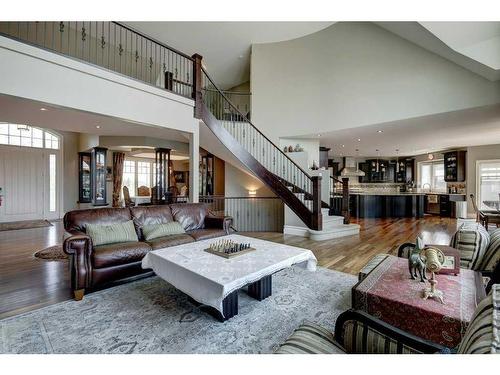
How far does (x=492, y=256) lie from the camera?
2.33 meters

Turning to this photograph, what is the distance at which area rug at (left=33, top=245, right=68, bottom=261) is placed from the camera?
13.1ft

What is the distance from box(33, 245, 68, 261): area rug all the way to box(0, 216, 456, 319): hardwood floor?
113mm

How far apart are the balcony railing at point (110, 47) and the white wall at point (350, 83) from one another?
2408mm

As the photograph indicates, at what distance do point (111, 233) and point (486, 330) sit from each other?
3510 millimetres

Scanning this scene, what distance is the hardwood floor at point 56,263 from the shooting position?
2701mm

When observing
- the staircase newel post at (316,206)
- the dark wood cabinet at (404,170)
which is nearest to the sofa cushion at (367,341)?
the staircase newel post at (316,206)

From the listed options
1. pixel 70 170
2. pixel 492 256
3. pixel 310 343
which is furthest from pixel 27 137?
pixel 492 256

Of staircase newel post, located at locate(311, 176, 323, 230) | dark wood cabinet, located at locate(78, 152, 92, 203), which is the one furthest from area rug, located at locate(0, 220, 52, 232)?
staircase newel post, located at locate(311, 176, 323, 230)

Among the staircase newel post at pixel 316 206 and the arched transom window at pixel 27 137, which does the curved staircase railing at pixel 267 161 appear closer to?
the staircase newel post at pixel 316 206

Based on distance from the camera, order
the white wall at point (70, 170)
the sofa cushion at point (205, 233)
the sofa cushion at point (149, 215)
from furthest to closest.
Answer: the white wall at point (70, 170) → the sofa cushion at point (205, 233) → the sofa cushion at point (149, 215)

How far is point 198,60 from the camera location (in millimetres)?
5164
